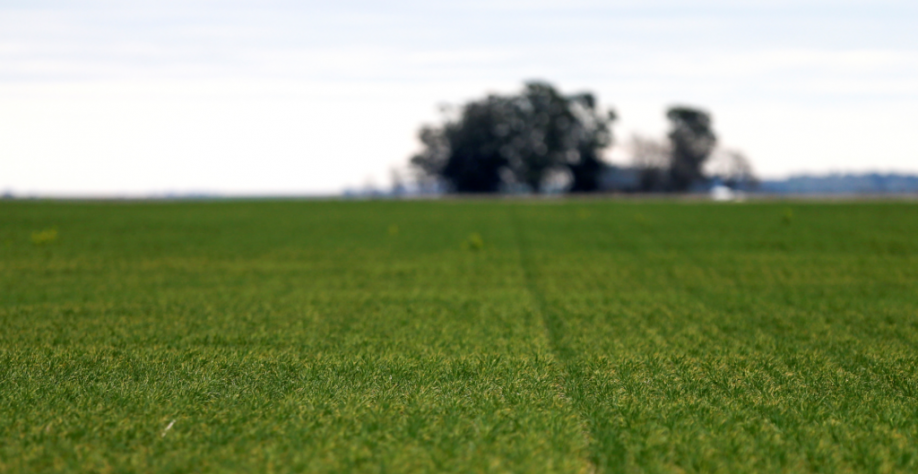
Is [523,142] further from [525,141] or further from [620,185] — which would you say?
[620,185]

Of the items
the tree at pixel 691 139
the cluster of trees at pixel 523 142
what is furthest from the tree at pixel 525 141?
the tree at pixel 691 139

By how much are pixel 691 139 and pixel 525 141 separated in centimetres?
2276

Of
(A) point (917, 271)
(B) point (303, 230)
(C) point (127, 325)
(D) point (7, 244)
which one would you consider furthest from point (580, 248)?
(D) point (7, 244)

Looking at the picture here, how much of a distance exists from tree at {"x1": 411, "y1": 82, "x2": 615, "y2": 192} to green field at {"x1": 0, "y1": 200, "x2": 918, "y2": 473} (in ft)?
212

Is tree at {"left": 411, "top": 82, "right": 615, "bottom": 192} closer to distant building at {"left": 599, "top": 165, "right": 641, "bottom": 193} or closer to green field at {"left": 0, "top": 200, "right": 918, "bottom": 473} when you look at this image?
distant building at {"left": 599, "top": 165, "right": 641, "bottom": 193}

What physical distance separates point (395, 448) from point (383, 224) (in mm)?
27022

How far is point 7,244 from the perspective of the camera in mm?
21938

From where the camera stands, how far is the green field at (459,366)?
15.6 feet

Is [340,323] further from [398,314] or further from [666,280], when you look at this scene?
[666,280]

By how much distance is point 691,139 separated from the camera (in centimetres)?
9150

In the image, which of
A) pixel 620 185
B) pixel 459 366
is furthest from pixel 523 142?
pixel 459 366

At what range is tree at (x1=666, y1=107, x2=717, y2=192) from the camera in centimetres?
9038

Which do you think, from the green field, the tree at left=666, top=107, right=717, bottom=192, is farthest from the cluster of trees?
Answer: the green field

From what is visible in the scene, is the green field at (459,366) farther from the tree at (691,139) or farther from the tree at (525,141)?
the tree at (691,139)
